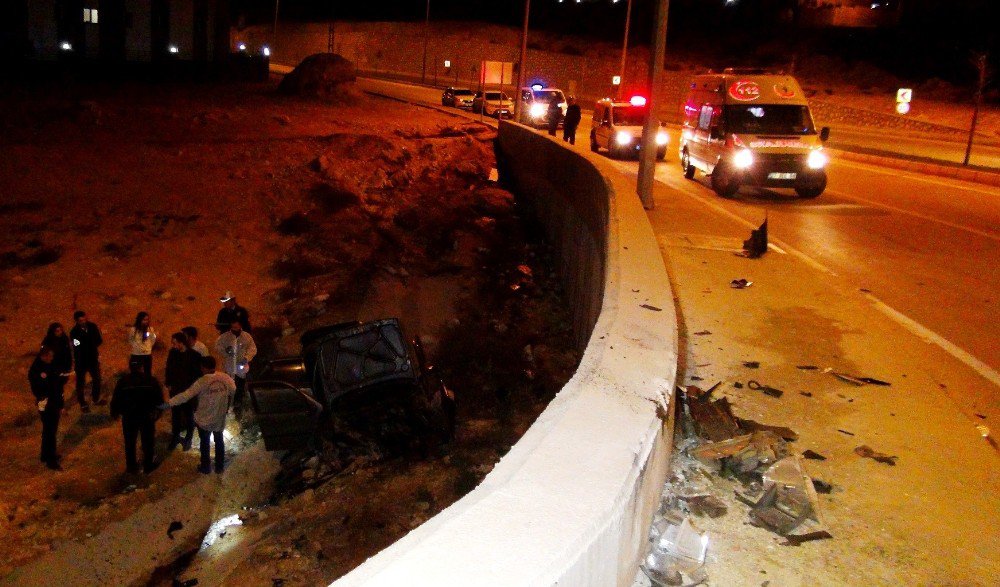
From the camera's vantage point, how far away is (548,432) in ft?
9.57

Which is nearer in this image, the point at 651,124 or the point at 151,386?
the point at 151,386

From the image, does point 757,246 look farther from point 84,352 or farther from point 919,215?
point 84,352

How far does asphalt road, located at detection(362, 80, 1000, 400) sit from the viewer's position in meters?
8.86

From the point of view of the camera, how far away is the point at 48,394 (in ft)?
28.8

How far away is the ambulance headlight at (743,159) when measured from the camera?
1716cm

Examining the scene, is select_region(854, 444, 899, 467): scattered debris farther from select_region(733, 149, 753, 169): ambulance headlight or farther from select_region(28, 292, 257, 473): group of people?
select_region(733, 149, 753, 169): ambulance headlight

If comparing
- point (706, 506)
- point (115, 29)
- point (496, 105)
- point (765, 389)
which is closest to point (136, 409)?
point (765, 389)

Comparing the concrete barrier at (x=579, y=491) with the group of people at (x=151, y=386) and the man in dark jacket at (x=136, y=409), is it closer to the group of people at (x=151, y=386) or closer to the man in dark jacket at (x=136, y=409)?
the group of people at (x=151, y=386)

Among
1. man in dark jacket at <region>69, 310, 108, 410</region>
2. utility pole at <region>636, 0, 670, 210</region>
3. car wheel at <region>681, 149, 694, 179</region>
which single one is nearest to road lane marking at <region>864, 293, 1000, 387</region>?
utility pole at <region>636, 0, 670, 210</region>

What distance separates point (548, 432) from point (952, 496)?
296cm

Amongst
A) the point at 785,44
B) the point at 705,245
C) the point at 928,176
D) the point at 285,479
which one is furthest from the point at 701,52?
the point at 285,479

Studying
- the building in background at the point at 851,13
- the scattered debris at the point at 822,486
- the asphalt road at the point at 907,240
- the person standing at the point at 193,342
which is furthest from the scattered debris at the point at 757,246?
the building in background at the point at 851,13

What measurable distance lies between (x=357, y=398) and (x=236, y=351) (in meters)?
2.28

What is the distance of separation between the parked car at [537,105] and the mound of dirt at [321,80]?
31.7 ft
